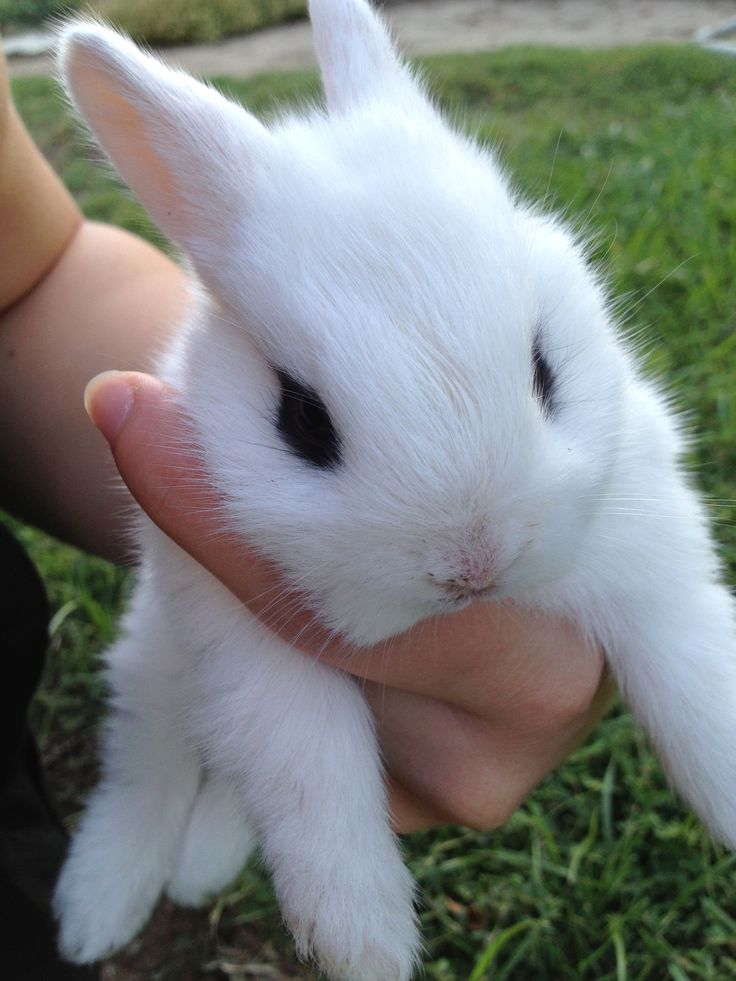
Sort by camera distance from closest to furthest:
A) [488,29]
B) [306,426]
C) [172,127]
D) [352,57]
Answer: [306,426] < [172,127] < [352,57] < [488,29]

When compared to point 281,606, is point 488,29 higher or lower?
lower

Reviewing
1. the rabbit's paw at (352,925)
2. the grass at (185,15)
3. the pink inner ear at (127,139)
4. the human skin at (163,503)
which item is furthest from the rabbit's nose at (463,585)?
the grass at (185,15)

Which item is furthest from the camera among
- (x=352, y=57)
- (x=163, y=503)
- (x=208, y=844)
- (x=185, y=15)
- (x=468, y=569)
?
(x=185, y=15)

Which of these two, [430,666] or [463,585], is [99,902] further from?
[463,585]

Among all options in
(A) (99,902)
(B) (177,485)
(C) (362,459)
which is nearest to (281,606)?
(B) (177,485)

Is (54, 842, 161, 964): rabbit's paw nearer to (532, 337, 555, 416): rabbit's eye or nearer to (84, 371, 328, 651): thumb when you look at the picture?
(84, 371, 328, 651): thumb

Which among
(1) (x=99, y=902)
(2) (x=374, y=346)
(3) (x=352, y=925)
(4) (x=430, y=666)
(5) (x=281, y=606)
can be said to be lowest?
(1) (x=99, y=902)

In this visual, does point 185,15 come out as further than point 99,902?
Yes

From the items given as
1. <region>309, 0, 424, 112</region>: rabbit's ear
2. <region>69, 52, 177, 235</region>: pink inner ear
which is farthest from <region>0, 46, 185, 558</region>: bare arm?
<region>309, 0, 424, 112</region>: rabbit's ear

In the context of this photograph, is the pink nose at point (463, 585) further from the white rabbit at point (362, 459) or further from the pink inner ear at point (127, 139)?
the pink inner ear at point (127, 139)
